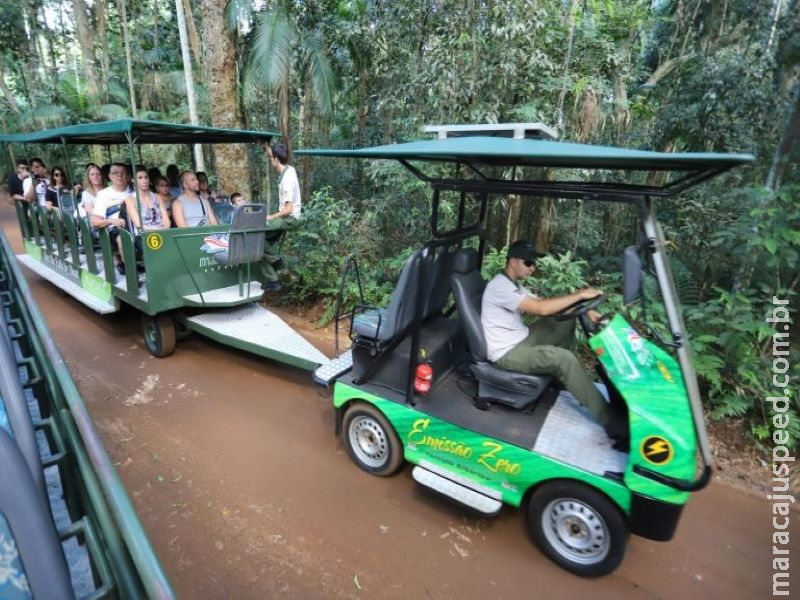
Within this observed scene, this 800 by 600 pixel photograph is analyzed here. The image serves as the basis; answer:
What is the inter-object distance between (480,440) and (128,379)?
12.4 ft

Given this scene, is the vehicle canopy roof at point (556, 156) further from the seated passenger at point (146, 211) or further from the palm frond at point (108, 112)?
the palm frond at point (108, 112)

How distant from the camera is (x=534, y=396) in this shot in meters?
3.03

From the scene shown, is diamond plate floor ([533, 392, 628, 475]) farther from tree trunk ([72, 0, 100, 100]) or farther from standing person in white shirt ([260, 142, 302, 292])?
tree trunk ([72, 0, 100, 100])

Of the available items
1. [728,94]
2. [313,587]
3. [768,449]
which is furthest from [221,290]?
[728,94]

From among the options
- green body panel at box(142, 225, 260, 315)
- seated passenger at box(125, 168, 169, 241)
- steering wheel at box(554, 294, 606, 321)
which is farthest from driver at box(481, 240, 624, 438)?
seated passenger at box(125, 168, 169, 241)

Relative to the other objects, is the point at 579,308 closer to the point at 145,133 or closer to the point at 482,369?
the point at 482,369

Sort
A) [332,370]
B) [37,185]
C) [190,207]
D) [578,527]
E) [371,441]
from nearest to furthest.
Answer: [578,527] < [371,441] < [332,370] < [190,207] < [37,185]

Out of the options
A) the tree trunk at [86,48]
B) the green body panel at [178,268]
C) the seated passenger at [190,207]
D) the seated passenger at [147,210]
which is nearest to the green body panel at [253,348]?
the green body panel at [178,268]

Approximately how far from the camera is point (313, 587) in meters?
2.57

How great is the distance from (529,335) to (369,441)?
4.84 ft

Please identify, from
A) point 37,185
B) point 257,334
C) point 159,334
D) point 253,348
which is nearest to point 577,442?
point 253,348

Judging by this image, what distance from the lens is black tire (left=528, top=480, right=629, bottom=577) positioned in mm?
2551

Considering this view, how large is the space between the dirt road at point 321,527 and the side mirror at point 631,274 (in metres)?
1.76

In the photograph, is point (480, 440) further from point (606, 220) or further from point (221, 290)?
point (606, 220)
